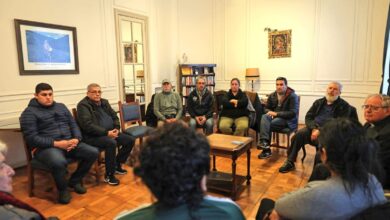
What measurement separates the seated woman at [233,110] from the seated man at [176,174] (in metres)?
3.24

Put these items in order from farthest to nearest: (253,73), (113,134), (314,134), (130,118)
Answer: (253,73) < (130,118) < (113,134) < (314,134)

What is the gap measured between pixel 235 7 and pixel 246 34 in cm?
68

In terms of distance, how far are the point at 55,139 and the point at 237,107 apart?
8.26ft

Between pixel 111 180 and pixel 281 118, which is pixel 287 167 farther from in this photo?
pixel 111 180

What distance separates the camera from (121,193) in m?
2.78

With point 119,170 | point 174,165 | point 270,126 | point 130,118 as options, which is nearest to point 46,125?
point 119,170

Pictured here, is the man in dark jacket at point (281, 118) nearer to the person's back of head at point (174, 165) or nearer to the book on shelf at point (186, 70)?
the book on shelf at point (186, 70)

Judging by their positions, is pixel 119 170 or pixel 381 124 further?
pixel 119 170

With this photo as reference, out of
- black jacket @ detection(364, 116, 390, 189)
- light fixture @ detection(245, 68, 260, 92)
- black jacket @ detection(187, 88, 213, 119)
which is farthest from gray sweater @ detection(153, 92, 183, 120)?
black jacket @ detection(364, 116, 390, 189)

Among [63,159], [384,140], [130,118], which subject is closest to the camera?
[384,140]

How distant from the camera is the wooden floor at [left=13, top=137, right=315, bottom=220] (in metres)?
2.42

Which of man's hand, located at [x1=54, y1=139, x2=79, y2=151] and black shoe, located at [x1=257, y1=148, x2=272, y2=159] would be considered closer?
man's hand, located at [x1=54, y1=139, x2=79, y2=151]

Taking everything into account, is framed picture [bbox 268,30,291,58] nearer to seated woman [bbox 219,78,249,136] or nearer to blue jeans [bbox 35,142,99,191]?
seated woman [bbox 219,78,249,136]

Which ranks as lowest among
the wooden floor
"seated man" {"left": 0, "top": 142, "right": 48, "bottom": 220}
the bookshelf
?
the wooden floor
